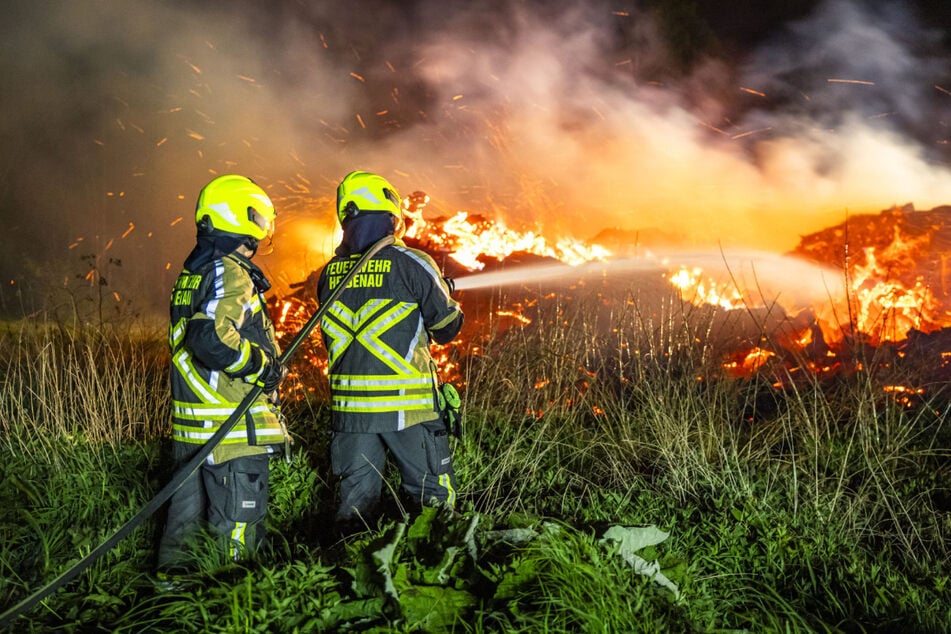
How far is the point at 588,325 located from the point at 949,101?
30.9 ft

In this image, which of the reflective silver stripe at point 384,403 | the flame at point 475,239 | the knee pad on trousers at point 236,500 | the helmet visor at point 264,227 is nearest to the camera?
the knee pad on trousers at point 236,500

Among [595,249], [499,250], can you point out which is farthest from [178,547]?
[595,249]

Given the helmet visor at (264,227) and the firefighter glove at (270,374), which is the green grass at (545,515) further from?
the helmet visor at (264,227)

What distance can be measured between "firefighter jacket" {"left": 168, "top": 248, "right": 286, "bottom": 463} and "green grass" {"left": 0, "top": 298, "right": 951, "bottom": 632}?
62cm

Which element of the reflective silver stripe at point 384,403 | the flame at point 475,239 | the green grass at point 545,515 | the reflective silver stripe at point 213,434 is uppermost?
the flame at point 475,239

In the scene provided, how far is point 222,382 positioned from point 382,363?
0.81 meters

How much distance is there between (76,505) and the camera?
13.9ft

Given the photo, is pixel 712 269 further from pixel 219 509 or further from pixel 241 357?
pixel 219 509

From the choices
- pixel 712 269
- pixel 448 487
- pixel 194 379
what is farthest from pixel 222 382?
pixel 712 269

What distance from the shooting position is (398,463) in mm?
3799

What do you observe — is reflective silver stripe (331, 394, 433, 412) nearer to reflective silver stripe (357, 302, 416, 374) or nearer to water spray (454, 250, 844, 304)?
reflective silver stripe (357, 302, 416, 374)

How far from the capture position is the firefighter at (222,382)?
330cm

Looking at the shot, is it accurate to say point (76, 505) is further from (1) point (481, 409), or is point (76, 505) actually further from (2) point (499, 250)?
(2) point (499, 250)

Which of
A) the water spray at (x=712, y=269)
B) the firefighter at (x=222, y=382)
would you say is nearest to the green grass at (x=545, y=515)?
the firefighter at (x=222, y=382)
